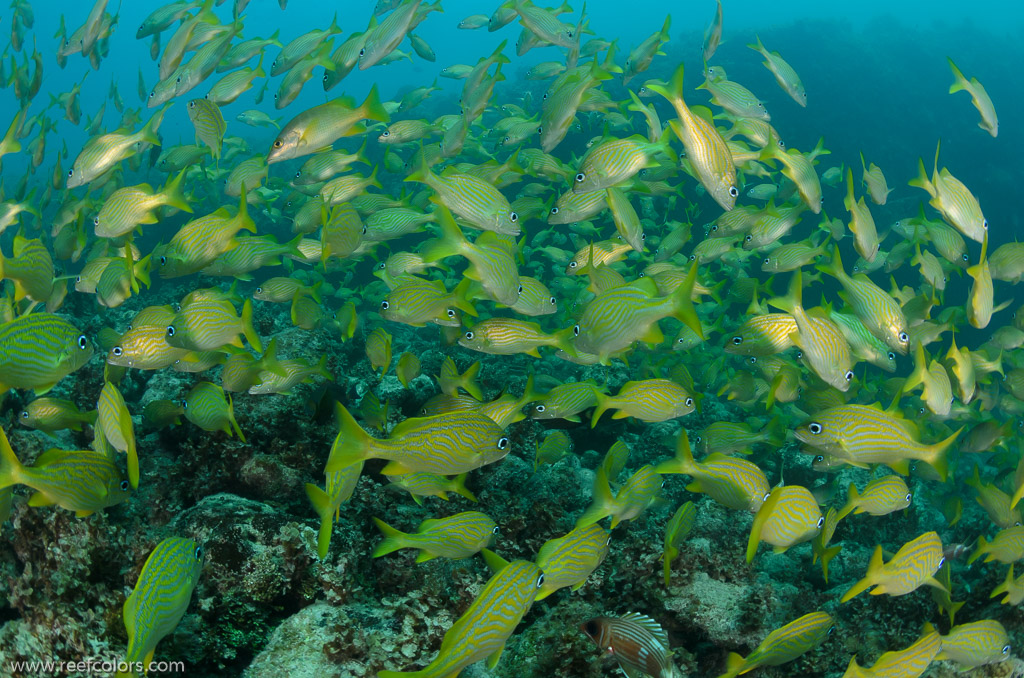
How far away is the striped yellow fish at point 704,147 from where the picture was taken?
9.97ft

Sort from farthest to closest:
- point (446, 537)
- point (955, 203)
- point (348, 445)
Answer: point (955, 203) → point (446, 537) → point (348, 445)

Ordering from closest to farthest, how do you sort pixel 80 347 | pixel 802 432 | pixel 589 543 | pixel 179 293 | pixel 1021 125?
pixel 589 543, pixel 80 347, pixel 802 432, pixel 179 293, pixel 1021 125

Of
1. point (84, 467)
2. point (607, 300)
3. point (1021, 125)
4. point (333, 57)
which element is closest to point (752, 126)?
point (607, 300)

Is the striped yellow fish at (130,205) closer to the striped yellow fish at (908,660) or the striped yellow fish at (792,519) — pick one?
the striped yellow fish at (792,519)

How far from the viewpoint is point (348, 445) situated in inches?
86.0

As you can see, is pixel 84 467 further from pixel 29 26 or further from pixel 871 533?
pixel 29 26

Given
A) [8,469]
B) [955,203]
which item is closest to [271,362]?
[8,469]

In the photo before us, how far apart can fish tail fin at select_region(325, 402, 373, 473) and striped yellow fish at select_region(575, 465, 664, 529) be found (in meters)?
1.25

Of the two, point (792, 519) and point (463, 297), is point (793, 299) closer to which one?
point (792, 519)

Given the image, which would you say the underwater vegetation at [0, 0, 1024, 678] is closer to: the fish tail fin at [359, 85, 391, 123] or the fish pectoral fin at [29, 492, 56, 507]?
the fish pectoral fin at [29, 492, 56, 507]

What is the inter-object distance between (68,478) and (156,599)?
80 cm

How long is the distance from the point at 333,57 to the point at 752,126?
4.65 m

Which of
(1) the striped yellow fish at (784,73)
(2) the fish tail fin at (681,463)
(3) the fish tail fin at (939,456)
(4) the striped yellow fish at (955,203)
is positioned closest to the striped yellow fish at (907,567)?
(3) the fish tail fin at (939,456)

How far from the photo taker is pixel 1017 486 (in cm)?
371
